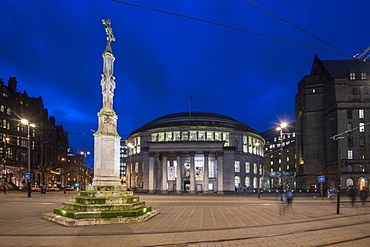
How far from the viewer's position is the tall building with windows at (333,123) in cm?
7912

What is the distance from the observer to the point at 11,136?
274ft

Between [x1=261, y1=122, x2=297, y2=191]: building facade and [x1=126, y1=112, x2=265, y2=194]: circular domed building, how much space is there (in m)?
22.3

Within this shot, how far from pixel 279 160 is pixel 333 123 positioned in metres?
75.6

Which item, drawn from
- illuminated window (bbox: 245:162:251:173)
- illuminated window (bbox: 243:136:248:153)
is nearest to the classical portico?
illuminated window (bbox: 245:162:251:173)

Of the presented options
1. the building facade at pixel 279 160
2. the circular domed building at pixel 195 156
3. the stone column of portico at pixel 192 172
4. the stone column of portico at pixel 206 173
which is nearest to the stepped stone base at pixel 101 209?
the circular domed building at pixel 195 156

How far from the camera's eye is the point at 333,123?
85062 millimetres

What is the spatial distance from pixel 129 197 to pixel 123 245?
7.82 m

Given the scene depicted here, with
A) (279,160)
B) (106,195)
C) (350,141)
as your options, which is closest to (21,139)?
(106,195)

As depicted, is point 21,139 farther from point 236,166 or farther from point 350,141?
point 350,141

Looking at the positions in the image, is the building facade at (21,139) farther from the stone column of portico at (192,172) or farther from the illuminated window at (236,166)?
the illuminated window at (236,166)

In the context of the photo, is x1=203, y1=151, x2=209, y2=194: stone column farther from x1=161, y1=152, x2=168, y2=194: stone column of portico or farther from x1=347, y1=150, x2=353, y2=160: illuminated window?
x1=347, y1=150, x2=353, y2=160: illuminated window

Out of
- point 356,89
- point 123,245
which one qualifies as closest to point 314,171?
point 356,89

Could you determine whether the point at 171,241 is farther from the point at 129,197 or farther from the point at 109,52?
the point at 109,52

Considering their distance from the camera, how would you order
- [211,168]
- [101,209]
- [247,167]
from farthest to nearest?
[247,167], [211,168], [101,209]
